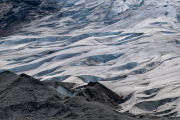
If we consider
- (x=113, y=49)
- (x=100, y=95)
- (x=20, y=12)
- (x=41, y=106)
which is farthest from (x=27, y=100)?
(x=20, y=12)

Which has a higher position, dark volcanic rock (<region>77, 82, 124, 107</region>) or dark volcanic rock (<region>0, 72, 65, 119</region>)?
dark volcanic rock (<region>0, 72, 65, 119</region>)

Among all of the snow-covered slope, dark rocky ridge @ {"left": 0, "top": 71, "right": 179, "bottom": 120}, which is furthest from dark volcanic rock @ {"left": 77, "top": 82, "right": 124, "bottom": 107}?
dark rocky ridge @ {"left": 0, "top": 71, "right": 179, "bottom": 120}

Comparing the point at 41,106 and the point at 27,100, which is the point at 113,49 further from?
the point at 41,106

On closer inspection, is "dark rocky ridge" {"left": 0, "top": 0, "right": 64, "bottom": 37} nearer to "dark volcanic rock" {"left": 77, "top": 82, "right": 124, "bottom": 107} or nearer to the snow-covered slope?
the snow-covered slope

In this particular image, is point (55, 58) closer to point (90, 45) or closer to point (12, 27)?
point (90, 45)

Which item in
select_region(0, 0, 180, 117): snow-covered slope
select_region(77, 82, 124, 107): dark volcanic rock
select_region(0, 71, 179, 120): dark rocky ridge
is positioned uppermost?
select_region(0, 71, 179, 120): dark rocky ridge

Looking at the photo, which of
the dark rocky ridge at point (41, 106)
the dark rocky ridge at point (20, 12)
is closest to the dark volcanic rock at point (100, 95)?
the dark rocky ridge at point (41, 106)

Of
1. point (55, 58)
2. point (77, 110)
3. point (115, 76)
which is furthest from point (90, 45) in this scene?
point (77, 110)
